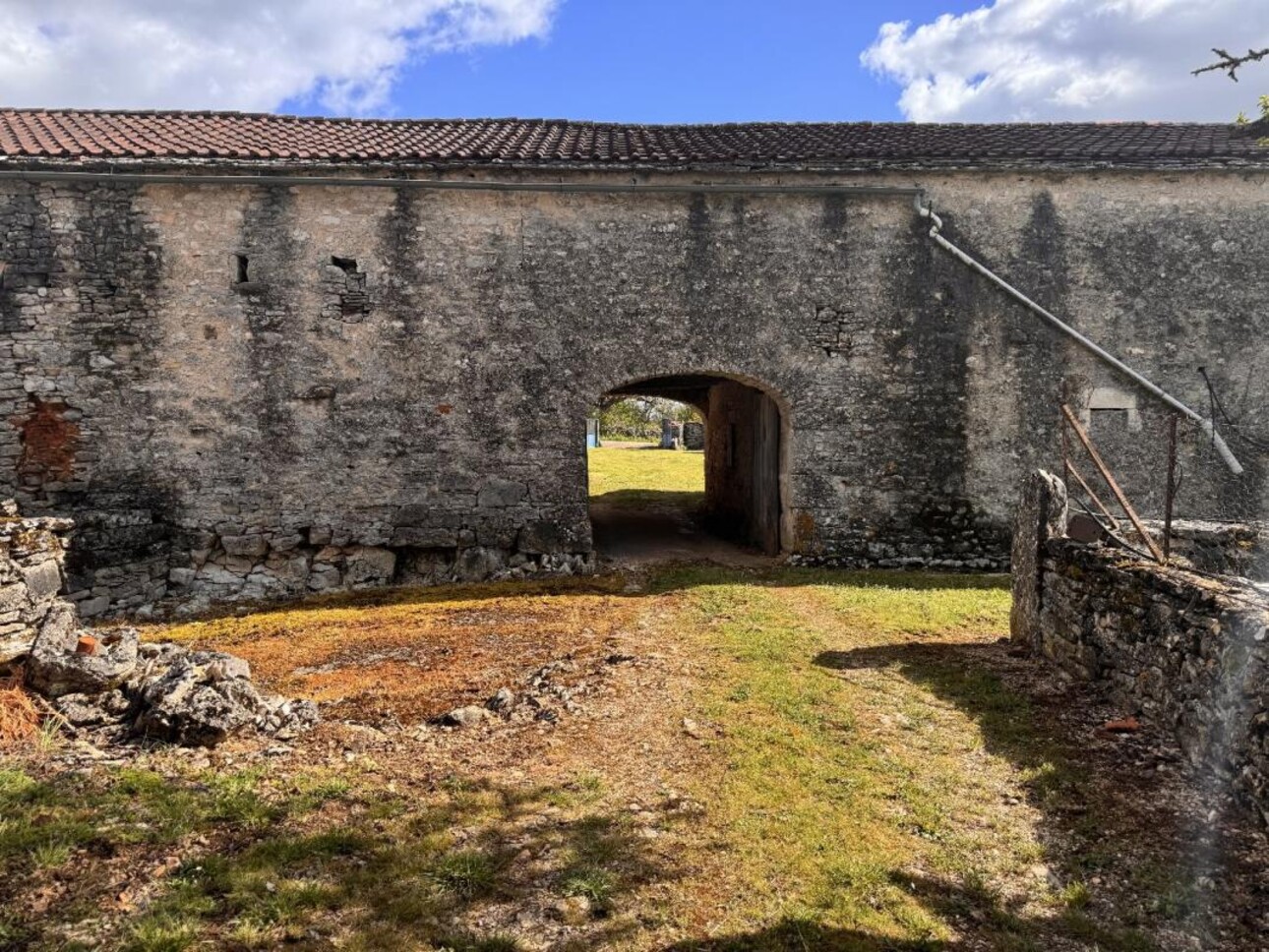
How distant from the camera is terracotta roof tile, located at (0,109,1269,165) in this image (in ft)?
34.1

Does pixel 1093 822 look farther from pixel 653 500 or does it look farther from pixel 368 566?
pixel 653 500

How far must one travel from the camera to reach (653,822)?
431cm

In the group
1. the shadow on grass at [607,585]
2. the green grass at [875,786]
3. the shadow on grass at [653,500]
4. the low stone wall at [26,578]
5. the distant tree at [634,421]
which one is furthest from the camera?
the distant tree at [634,421]

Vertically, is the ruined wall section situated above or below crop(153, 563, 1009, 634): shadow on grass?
above

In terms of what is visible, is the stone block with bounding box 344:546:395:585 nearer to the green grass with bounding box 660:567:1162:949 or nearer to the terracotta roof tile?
the green grass with bounding box 660:567:1162:949

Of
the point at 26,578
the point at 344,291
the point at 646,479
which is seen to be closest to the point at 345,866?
the point at 26,578

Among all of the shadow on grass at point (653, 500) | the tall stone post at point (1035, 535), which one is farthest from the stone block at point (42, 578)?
the shadow on grass at point (653, 500)

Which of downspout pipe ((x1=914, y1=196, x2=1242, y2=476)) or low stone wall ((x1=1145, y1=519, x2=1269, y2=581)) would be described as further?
downspout pipe ((x1=914, y1=196, x2=1242, y2=476))

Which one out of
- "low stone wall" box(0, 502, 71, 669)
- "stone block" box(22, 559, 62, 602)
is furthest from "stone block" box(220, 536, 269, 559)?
"stone block" box(22, 559, 62, 602)

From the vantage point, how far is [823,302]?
10797mm

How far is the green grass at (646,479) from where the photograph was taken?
18.5m

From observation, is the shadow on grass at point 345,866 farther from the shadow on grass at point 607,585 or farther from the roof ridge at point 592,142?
the roof ridge at point 592,142

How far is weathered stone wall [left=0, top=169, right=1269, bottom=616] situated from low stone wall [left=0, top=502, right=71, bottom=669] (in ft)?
13.5

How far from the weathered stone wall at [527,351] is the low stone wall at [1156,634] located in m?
3.77
